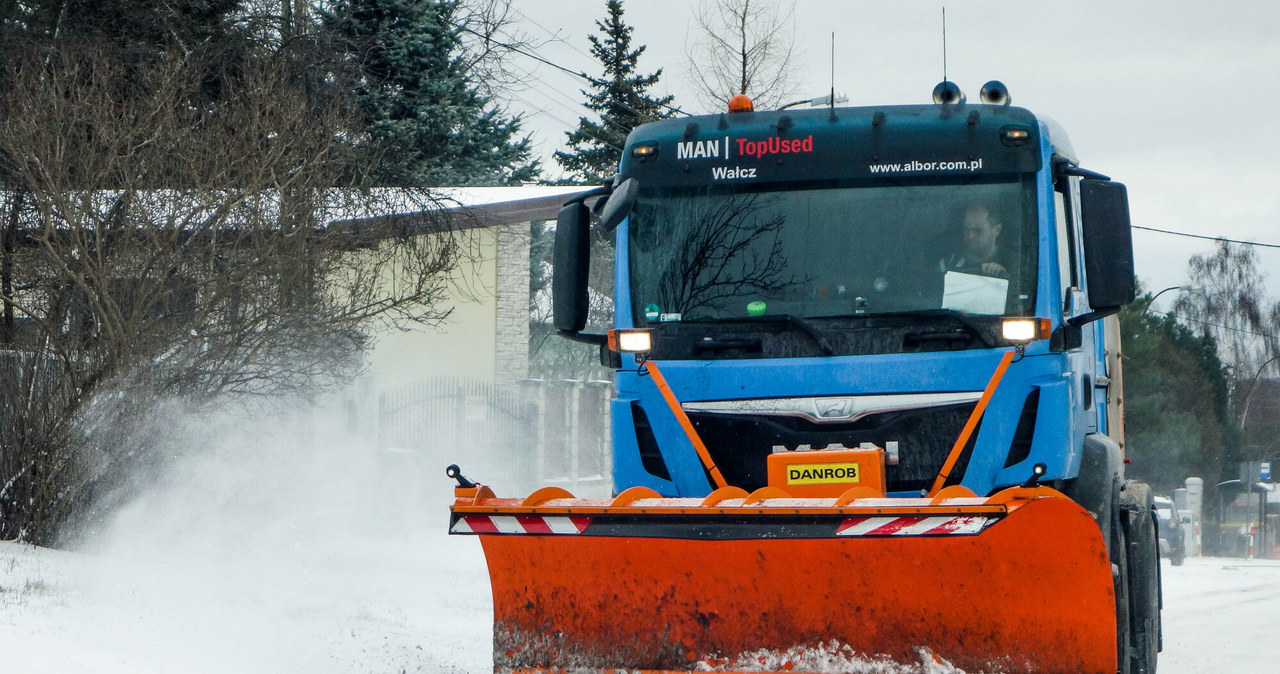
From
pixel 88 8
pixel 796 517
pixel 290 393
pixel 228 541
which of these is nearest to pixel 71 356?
pixel 228 541

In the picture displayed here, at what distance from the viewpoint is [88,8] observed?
15.8 m

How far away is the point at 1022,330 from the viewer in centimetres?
530

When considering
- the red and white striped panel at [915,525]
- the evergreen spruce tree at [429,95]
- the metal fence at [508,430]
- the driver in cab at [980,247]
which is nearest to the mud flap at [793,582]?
the red and white striped panel at [915,525]

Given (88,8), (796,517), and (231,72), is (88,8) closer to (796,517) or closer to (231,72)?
(231,72)

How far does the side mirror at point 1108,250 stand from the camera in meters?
5.29

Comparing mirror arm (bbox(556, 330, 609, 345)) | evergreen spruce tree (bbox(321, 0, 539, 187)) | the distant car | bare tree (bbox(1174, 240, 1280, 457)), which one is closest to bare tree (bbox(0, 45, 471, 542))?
mirror arm (bbox(556, 330, 609, 345))

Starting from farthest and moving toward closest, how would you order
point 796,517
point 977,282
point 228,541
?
point 228,541 → point 977,282 → point 796,517

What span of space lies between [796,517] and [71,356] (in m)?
7.87

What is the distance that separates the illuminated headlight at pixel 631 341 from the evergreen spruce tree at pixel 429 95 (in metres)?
16.4

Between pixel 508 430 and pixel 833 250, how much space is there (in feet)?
49.5

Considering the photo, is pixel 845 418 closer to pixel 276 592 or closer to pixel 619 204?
pixel 619 204

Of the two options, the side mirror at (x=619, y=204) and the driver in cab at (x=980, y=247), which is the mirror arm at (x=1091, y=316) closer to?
the driver in cab at (x=980, y=247)

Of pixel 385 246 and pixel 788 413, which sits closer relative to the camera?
pixel 788 413

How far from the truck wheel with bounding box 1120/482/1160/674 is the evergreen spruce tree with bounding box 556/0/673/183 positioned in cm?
2792
